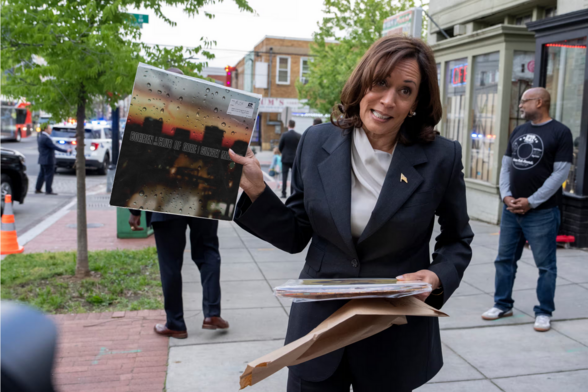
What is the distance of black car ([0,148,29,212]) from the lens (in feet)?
39.8

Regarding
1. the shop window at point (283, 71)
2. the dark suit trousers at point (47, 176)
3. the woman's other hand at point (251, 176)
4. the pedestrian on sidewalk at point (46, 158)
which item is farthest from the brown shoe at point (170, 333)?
the shop window at point (283, 71)

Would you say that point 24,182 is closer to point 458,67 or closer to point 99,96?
point 99,96

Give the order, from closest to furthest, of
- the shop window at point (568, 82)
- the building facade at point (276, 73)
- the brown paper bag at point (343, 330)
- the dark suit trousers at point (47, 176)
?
the brown paper bag at point (343, 330) → the shop window at point (568, 82) → the dark suit trousers at point (47, 176) → the building facade at point (276, 73)

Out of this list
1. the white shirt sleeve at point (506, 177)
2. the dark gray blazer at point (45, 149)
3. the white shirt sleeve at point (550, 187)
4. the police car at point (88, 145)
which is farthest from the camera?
the police car at point (88, 145)

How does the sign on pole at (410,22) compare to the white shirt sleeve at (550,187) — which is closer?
the white shirt sleeve at (550,187)

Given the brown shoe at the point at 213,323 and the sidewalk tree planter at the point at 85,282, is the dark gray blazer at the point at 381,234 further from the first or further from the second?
the sidewalk tree planter at the point at 85,282

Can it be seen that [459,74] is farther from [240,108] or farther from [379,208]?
[240,108]

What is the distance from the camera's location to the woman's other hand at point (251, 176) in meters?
1.94

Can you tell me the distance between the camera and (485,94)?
11344mm

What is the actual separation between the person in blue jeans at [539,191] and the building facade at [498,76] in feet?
11.8

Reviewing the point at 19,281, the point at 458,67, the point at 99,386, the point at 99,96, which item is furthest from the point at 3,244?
the point at 458,67

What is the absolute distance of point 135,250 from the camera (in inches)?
319

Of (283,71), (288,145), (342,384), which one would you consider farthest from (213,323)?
(283,71)

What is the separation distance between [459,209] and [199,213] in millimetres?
985
